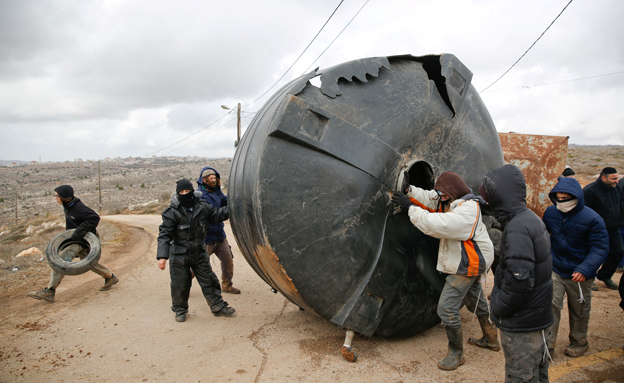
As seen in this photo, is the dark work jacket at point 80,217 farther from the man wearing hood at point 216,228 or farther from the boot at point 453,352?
the boot at point 453,352

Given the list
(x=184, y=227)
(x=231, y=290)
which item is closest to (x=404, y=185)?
(x=184, y=227)

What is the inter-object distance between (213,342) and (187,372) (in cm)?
61

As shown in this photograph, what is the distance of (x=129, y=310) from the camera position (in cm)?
513

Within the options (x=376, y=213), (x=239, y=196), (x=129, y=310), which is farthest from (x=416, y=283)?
(x=129, y=310)

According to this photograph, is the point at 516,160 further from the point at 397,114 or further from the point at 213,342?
the point at 213,342

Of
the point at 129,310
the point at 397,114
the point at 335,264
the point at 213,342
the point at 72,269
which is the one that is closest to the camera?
the point at 335,264

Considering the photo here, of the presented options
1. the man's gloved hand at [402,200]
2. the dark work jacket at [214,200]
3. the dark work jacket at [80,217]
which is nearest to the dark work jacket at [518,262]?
the man's gloved hand at [402,200]

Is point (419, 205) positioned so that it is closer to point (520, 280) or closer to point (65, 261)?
point (520, 280)

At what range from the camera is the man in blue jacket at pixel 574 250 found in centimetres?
342

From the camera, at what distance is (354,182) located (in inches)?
121

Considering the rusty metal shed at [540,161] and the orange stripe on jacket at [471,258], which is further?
the rusty metal shed at [540,161]

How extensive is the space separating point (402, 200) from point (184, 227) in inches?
109

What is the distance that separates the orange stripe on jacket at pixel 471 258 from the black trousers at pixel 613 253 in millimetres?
3218

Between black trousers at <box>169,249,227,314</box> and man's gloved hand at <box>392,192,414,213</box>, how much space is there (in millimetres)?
2753
